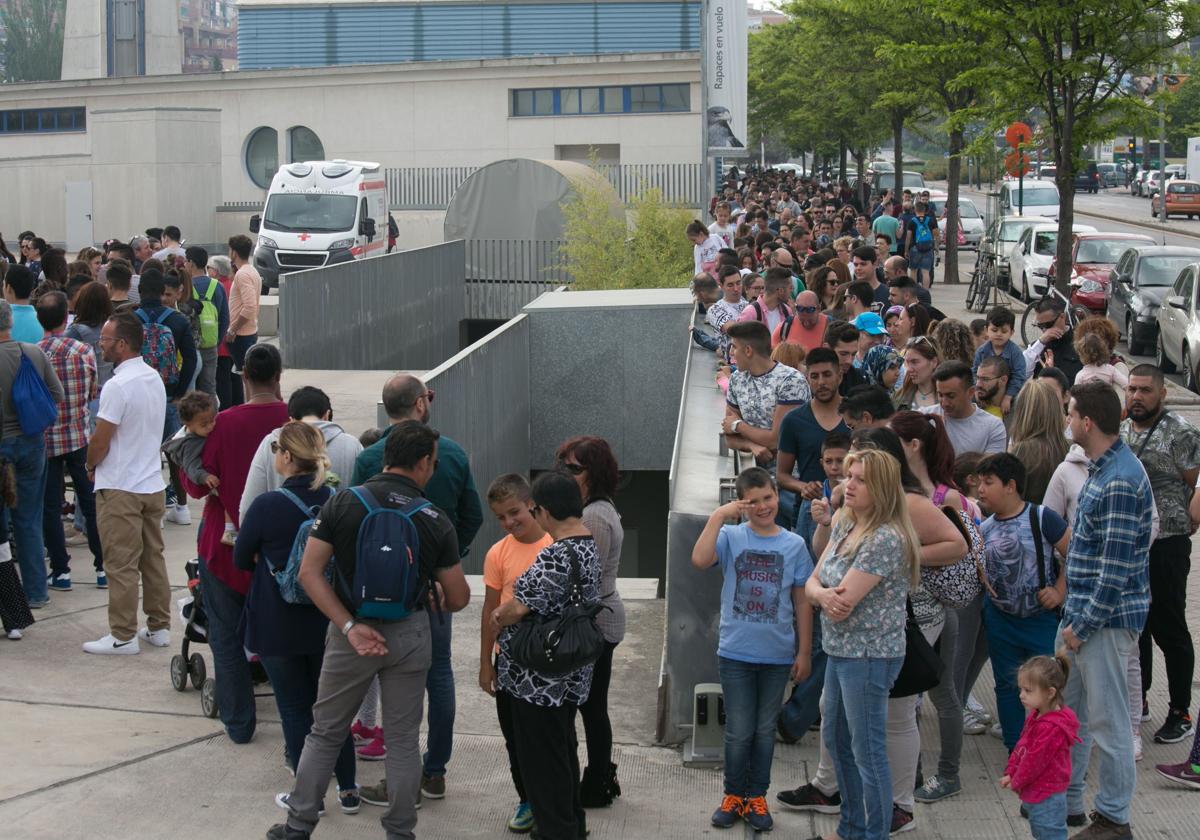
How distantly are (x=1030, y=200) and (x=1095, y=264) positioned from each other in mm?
18463

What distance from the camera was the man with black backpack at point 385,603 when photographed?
217 inches

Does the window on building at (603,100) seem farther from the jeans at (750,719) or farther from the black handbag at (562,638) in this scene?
the black handbag at (562,638)

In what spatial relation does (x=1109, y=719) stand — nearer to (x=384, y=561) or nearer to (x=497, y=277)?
(x=384, y=561)

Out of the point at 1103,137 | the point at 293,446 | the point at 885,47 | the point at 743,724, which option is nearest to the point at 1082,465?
the point at 743,724

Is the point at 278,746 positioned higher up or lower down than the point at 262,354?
lower down

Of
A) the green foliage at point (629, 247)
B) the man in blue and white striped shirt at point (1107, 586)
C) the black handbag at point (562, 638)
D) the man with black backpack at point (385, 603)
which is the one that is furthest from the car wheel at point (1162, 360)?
the man with black backpack at point (385, 603)

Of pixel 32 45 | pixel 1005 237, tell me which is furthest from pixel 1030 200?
pixel 32 45

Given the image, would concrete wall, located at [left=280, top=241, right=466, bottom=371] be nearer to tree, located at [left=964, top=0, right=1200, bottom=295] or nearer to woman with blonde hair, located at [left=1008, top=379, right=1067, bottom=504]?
tree, located at [left=964, top=0, right=1200, bottom=295]

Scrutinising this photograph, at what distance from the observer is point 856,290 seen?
37.3ft

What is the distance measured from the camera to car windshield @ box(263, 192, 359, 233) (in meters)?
31.2

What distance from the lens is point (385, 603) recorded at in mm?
5508

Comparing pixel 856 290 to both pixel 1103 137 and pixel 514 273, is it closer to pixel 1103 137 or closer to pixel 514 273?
pixel 1103 137

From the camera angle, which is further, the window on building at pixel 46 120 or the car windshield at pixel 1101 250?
the window on building at pixel 46 120

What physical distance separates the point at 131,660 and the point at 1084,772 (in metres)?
5.26
